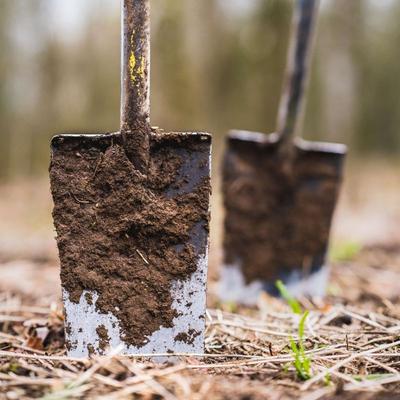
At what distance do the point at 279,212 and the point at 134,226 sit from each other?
50.8 inches

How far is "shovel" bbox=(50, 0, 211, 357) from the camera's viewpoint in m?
1.57

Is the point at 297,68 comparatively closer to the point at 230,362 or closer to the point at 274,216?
the point at 274,216

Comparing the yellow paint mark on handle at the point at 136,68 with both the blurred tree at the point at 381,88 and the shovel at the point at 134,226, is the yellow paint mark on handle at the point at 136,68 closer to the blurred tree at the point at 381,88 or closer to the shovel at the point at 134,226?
the shovel at the point at 134,226

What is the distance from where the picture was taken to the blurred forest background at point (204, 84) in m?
6.88

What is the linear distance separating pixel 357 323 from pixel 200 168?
Answer: 88cm

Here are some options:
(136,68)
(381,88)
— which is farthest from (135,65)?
(381,88)

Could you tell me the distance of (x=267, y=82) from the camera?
10477 millimetres

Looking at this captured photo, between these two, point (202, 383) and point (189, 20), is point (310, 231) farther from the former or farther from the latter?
point (189, 20)

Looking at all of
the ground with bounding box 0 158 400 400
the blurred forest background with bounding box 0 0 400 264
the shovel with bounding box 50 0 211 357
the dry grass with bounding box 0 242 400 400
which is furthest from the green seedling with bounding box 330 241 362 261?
the shovel with bounding box 50 0 211 357

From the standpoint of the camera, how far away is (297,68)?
2740 mm

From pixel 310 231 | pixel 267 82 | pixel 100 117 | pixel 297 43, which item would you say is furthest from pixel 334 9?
pixel 100 117

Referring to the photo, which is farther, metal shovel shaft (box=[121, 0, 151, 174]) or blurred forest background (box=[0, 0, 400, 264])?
blurred forest background (box=[0, 0, 400, 264])

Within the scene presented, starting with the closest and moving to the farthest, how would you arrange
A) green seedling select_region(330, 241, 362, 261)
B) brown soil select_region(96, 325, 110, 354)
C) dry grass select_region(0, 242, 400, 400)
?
1. dry grass select_region(0, 242, 400, 400)
2. brown soil select_region(96, 325, 110, 354)
3. green seedling select_region(330, 241, 362, 261)

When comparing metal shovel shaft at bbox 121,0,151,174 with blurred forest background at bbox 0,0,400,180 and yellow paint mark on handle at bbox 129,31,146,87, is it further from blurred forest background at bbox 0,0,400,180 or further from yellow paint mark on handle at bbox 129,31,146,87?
blurred forest background at bbox 0,0,400,180
